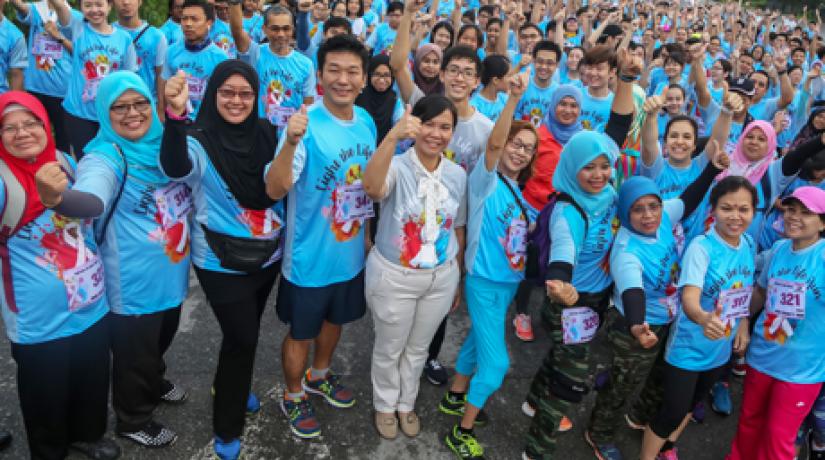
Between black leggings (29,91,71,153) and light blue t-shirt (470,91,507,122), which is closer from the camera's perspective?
light blue t-shirt (470,91,507,122)

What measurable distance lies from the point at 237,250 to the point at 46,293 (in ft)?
2.64

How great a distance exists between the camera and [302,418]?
3123 millimetres

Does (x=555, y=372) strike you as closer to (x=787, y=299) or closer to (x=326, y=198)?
(x=787, y=299)

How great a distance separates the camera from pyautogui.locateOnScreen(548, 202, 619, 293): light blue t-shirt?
2715 millimetres

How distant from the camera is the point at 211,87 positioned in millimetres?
2477

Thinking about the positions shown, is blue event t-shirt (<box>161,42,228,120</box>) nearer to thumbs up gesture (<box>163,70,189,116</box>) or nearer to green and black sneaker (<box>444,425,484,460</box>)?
thumbs up gesture (<box>163,70,189,116</box>)

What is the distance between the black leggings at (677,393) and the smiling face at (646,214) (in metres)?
0.78

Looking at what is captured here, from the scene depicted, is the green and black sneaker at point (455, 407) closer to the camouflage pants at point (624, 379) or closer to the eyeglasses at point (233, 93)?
the camouflage pants at point (624, 379)

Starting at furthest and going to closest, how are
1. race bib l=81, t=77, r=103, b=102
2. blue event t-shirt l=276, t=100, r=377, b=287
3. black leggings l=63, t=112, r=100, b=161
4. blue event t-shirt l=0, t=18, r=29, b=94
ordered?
blue event t-shirt l=0, t=18, r=29, b=94, black leggings l=63, t=112, r=100, b=161, race bib l=81, t=77, r=103, b=102, blue event t-shirt l=276, t=100, r=377, b=287

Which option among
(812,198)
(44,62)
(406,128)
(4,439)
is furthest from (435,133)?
(44,62)

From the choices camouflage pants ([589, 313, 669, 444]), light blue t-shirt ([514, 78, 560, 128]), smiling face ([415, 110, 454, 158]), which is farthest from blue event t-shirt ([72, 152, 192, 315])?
light blue t-shirt ([514, 78, 560, 128])

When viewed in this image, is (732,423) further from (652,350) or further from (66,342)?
(66,342)

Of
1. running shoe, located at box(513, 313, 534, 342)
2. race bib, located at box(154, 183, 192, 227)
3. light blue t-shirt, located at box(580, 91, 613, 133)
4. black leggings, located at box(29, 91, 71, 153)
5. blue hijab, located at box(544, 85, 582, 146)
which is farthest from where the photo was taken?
black leggings, located at box(29, 91, 71, 153)

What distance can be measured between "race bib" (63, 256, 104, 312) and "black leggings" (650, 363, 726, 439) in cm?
296
